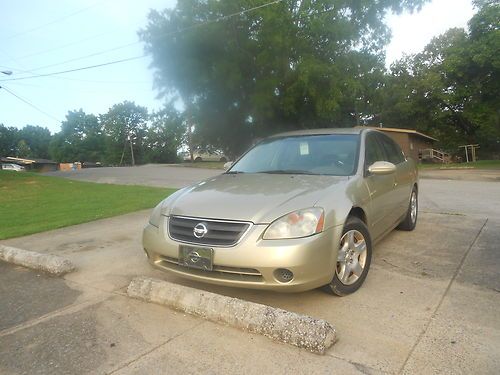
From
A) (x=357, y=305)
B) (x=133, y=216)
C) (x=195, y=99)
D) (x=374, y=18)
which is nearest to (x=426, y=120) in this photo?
(x=374, y=18)

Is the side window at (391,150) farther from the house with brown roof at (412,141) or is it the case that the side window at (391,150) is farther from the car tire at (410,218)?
the house with brown roof at (412,141)

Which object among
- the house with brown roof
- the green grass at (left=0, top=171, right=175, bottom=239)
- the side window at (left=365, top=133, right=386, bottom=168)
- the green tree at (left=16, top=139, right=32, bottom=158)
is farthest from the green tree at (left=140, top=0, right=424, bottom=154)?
the green tree at (left=16, top=139, right=32, bottom=158)

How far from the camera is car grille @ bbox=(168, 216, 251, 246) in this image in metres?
3.11

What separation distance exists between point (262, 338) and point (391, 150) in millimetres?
3577

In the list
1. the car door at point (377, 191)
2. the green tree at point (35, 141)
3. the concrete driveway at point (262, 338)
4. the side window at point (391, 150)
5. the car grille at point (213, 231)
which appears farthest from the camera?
the green tree at point (35, 141)

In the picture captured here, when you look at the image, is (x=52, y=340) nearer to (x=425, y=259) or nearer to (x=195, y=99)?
(x=425, y=259)

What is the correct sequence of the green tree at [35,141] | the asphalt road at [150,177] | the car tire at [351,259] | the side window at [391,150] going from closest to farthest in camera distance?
the car tire at [351,259], the side window at [391,150], the asphalt road at [150,177], the green tree at [35,141]

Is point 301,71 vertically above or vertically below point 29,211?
above

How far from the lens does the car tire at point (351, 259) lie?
342 centimetres

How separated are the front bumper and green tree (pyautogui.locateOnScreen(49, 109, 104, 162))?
321 ft

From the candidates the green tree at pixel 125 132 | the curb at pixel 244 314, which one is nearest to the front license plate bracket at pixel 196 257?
the curb at pixel 244 314

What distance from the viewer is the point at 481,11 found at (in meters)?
24.3

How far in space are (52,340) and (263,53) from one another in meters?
26.0

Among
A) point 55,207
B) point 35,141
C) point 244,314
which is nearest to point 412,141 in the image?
point 55,207
